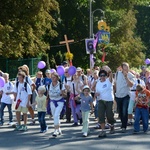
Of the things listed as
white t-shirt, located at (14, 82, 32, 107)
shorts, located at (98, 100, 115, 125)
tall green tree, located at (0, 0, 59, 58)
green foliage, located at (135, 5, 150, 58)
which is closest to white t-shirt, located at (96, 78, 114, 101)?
shorts, located at (98, 100, 115, 125)

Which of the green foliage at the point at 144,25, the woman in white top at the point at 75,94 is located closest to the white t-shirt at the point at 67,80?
the woman in white top at the point at 75,94

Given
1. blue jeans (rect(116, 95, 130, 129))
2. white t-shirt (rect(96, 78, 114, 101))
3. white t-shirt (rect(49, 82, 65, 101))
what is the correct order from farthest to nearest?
blue jeans (rect(116, 95, 130, 129)), white t-shirt (rect(49, 82, 65, 101)), white t-shirt (rect(96, 78, 114, 101))

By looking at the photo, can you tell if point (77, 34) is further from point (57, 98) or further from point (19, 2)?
point (57, 98)

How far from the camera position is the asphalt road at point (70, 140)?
10266 mm

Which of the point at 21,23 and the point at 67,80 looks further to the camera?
the point at 21,23

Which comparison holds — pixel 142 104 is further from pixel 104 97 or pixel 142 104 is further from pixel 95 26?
pixel 95 26

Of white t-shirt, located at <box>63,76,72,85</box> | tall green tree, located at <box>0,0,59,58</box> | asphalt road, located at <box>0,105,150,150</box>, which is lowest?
asphalt road, located at <box>0,105,150,150</box>

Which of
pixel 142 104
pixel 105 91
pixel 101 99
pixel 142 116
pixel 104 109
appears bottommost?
pixel 142 116

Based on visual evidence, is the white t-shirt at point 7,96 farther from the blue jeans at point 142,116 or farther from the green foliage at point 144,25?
the green foliage at point 144,25

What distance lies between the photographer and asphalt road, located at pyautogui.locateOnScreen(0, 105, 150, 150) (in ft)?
33.7

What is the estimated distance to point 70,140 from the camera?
11219 mm

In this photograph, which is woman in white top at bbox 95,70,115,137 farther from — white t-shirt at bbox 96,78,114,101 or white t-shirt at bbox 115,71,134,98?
Answer: white t-shirt at bbox 115,71,134,98

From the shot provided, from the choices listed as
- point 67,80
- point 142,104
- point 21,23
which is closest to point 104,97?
point 142,104

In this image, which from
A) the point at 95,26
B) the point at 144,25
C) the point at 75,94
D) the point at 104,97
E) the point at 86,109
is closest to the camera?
the point at 104,97
